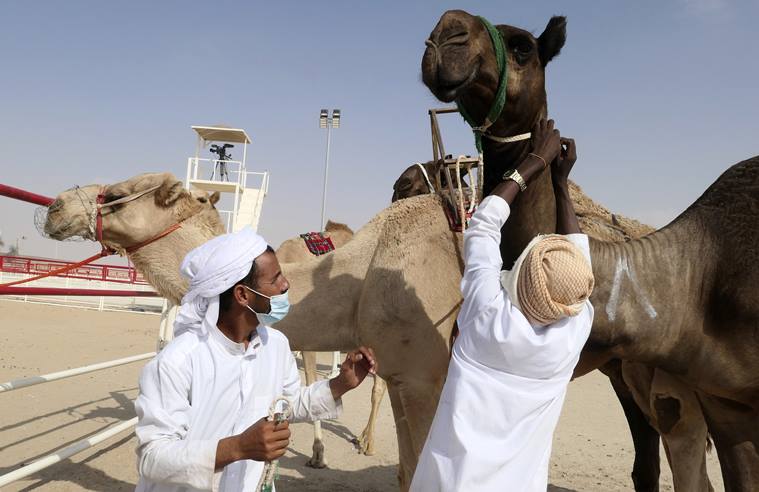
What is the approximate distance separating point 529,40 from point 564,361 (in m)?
1.56

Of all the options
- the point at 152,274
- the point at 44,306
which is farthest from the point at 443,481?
Answer: the point at 44,306

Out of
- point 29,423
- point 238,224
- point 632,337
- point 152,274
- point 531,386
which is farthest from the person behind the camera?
point 238,224

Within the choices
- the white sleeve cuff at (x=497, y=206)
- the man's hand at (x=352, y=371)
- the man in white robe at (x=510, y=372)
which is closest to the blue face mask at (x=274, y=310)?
the man's hand at (x=352, y=371)

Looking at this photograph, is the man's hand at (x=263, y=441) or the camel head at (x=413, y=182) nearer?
the man's hand at (x=263, y=441)

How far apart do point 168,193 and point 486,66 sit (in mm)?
2562

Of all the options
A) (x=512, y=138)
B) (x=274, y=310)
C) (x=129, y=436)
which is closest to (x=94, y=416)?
(x=129, y=436)

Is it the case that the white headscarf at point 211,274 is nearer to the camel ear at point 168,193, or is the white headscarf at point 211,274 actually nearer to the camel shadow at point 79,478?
the camel ear at point 168,193

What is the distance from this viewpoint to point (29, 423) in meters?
6.65

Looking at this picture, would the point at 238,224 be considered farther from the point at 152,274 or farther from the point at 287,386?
the point at 287,386

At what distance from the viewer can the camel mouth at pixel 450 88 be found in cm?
246

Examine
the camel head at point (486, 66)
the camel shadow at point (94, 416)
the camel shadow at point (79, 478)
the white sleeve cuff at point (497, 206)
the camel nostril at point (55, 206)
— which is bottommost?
the camel shadow at point (94, 416)

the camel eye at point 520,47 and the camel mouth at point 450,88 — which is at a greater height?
the camel eye at point 520,47

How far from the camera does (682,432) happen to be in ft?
11.9

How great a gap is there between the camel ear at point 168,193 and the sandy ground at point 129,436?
8.85ft
